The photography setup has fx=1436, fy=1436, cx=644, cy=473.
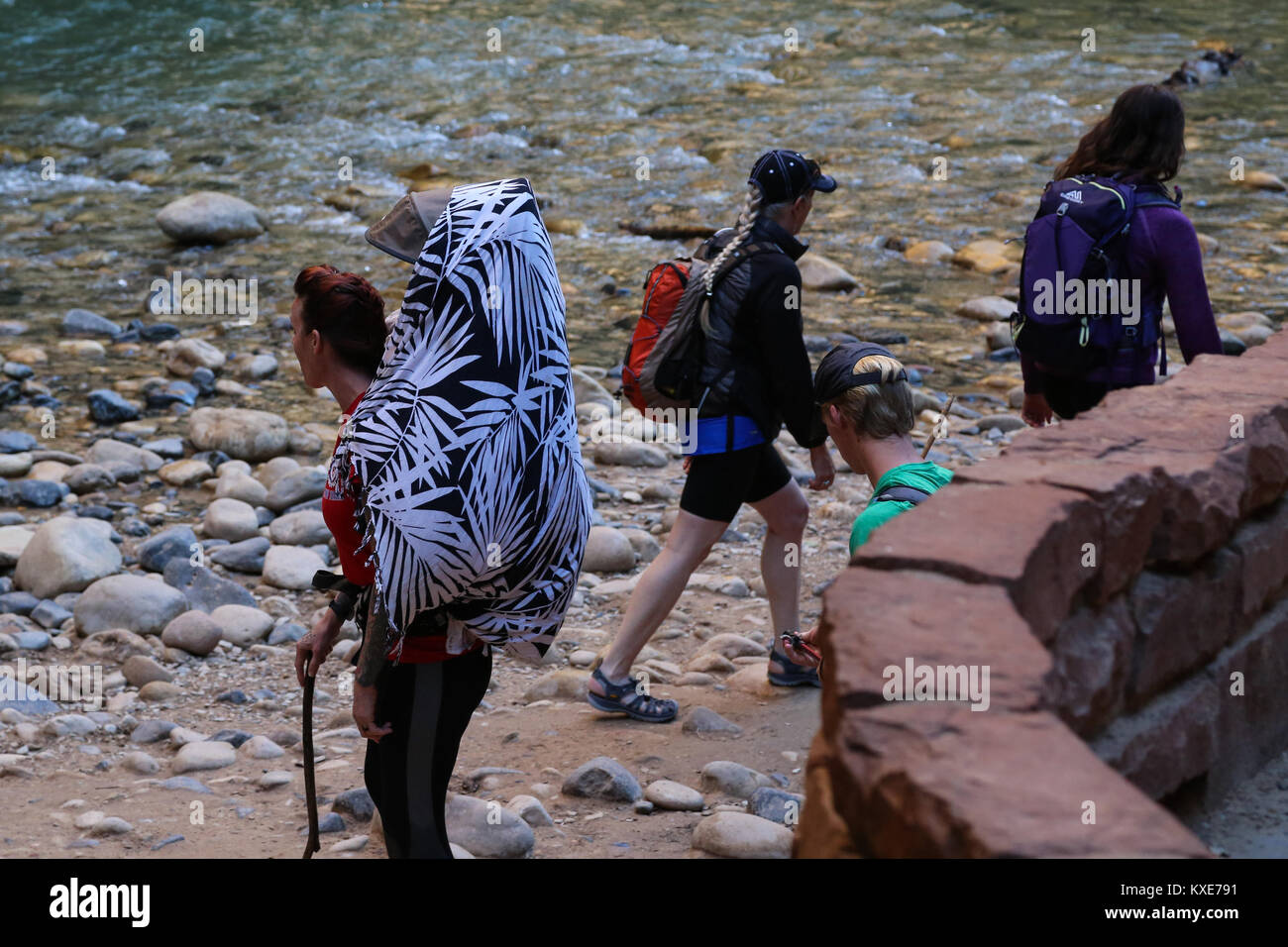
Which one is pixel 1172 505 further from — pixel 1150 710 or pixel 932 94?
pixel 932 94

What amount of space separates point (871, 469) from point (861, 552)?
1017 millimetres

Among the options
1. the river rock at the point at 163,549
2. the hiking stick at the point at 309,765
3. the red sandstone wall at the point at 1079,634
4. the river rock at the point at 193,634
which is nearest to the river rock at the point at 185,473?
the river rock at the point at 163,549

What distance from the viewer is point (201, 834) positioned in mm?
4254

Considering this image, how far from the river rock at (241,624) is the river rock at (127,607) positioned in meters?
0.18

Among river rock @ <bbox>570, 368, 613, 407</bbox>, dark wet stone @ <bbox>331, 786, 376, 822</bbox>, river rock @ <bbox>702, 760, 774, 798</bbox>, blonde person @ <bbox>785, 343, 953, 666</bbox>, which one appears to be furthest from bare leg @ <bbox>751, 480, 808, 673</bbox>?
river rock @ <bbox>570, 368, 613, 407</bbox>

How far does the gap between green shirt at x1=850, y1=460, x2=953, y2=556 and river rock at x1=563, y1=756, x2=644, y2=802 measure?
141 centimetres

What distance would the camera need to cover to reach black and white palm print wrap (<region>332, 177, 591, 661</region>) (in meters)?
3.10

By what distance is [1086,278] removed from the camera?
4352mm

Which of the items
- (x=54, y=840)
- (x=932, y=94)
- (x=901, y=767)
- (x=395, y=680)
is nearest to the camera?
(x=901, y=767)

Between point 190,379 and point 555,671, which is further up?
point 190,379

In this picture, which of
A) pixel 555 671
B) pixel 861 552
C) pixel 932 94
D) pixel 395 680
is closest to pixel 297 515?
pixel 555 671

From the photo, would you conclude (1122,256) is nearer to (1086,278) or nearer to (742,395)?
(1086,278)

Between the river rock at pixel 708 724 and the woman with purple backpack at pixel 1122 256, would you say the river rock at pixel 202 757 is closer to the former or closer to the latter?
the river rock at pixel 708 724

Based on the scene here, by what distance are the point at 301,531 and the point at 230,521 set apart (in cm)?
35
